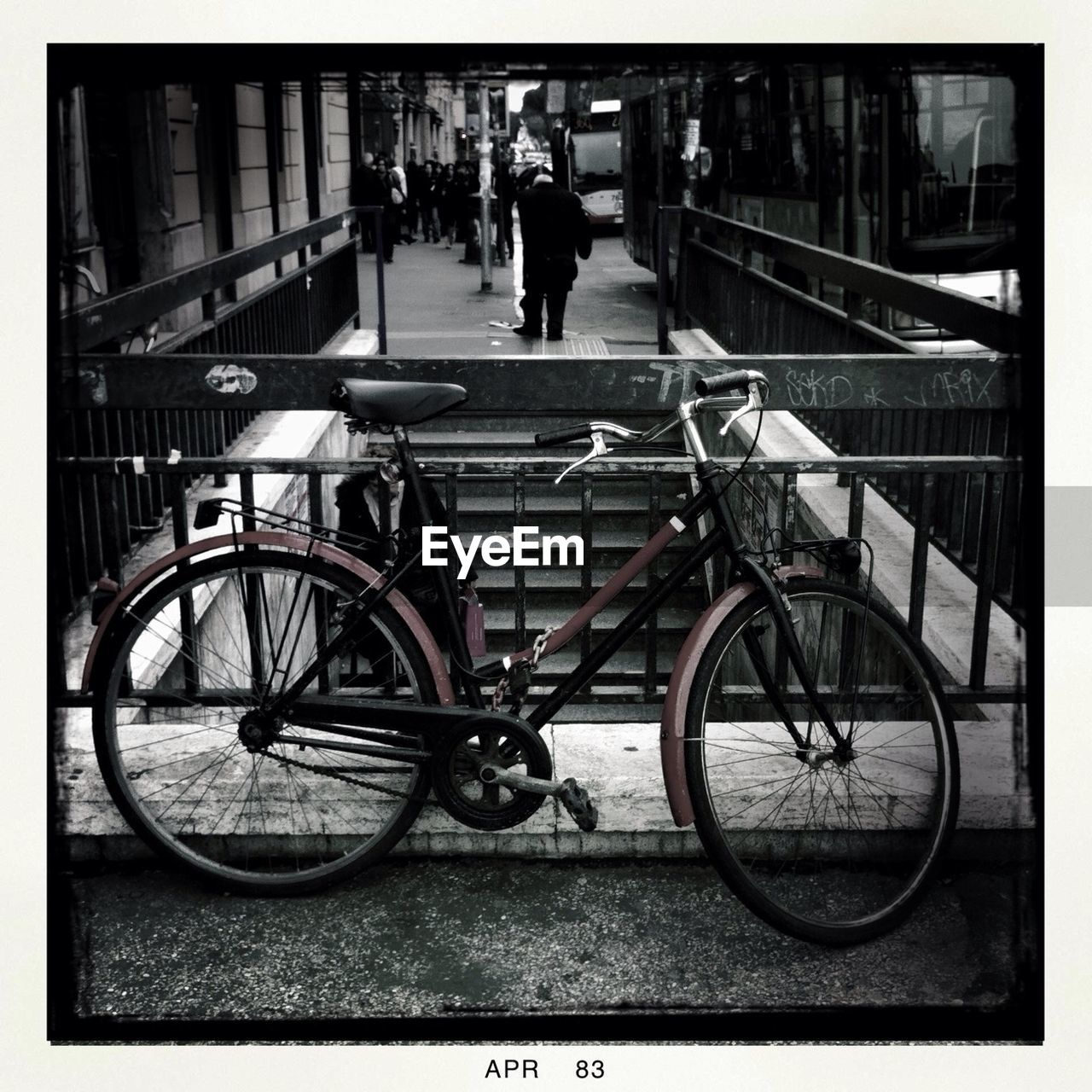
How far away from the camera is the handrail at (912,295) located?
329 centimetres

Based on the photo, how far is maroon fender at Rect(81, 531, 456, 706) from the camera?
110 inches

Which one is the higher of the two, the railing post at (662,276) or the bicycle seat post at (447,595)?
the railing post at (662,276)

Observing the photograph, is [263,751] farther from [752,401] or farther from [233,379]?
[752,401]

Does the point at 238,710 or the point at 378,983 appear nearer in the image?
the point at 378,983

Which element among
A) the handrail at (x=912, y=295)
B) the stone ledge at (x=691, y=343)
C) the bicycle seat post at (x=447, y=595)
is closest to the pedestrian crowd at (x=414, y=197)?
the stone ledge at (x=691, y=343)

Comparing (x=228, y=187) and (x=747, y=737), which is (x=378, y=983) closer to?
(x=747, y=737)

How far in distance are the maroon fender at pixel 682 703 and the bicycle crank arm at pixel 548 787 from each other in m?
0.21

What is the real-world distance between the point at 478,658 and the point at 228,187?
9.03 meters

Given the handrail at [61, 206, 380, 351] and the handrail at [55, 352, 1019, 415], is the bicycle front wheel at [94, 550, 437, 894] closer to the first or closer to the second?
the handrail at [55, 352, 1019, 415]

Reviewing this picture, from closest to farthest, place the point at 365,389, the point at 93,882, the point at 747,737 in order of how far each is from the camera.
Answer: the point at 365,389 → the point at 93,882 → the point at 747,737

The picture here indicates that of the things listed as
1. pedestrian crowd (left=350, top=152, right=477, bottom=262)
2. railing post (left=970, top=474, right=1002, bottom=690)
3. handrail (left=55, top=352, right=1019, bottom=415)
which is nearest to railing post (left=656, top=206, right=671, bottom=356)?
pedestrian crowd (left=350, top=152, right=477, bottom=262)

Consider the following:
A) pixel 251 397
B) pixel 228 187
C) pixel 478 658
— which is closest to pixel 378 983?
pixel 478 658

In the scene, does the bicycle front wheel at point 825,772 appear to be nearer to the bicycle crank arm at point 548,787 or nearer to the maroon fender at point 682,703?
the maroon fender at point 682,703
